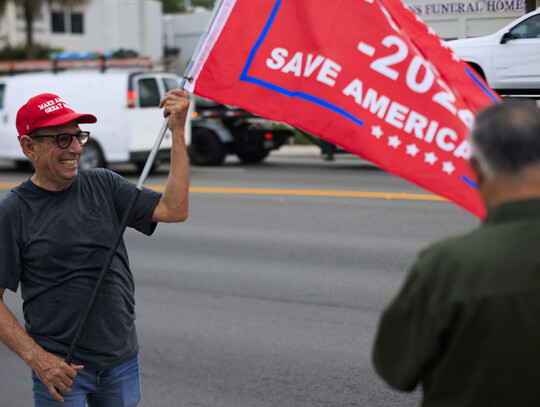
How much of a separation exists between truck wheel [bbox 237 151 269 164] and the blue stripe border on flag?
15.5 m

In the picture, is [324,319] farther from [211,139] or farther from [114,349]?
[211,139]

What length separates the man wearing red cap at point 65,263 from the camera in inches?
118

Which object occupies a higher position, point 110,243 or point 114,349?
point 110,243

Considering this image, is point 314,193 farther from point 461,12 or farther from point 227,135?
point 461,12

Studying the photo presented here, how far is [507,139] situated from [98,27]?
139ft

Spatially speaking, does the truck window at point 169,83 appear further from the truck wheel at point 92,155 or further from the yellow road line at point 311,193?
the yellow road line at point 311,193

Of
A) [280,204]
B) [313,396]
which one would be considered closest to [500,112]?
[313,396]

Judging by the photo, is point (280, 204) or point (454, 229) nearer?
point (454, 229)

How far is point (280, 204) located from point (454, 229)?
3139 mm

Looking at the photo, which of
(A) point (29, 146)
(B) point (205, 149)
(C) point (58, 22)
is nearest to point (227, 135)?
(B) point (205, 149)

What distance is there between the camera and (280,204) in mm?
11992

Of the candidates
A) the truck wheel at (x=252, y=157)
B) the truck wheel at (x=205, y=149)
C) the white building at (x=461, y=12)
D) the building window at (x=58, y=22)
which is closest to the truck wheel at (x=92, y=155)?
the truck wheel at (x=205, y=149)

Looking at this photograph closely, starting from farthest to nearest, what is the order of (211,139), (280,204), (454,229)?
(211,139) < (280,204) < (454,229)

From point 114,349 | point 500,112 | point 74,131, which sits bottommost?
point 114,349
